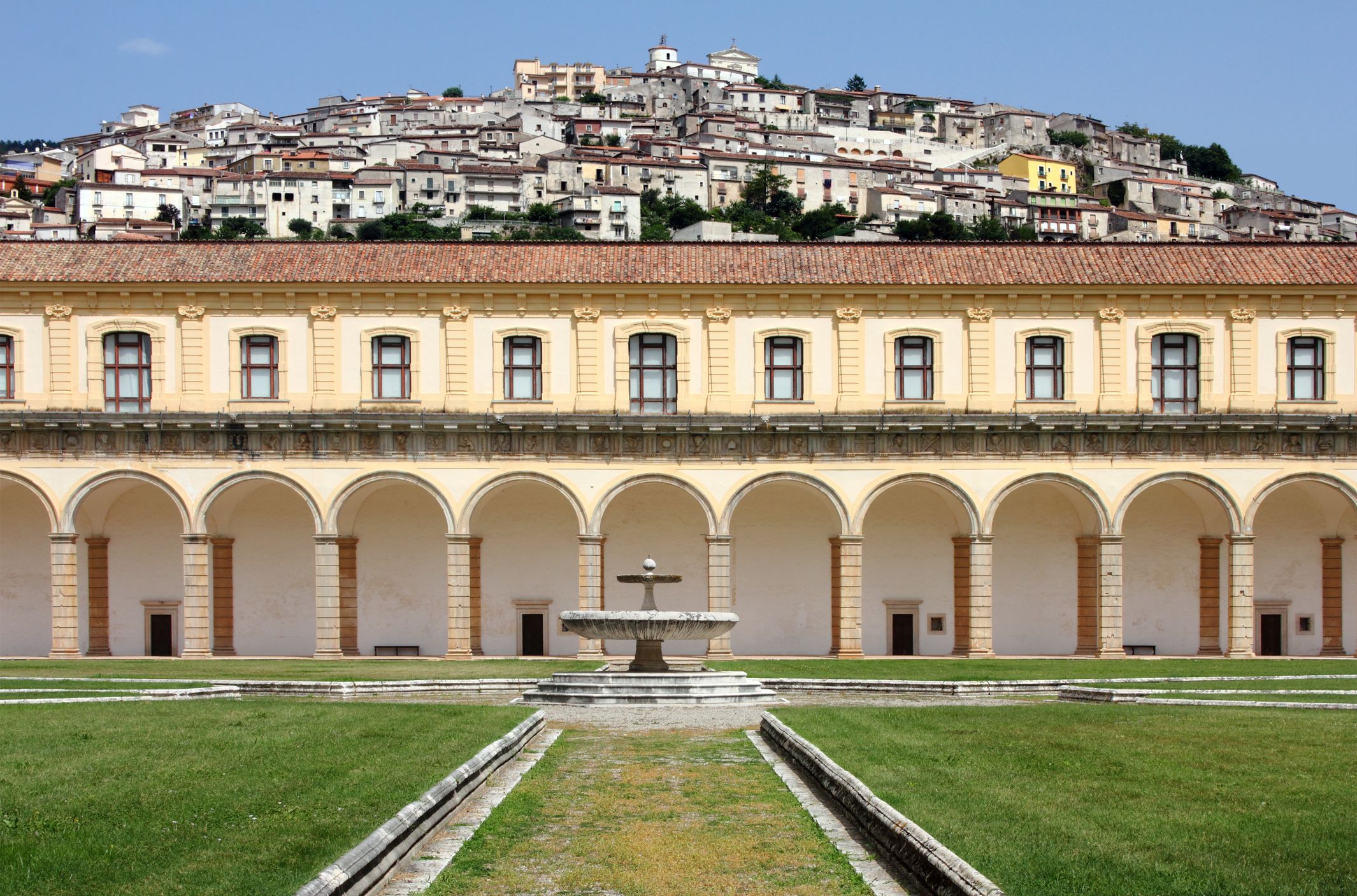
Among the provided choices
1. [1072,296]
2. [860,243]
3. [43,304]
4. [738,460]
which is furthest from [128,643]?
[1072,296]

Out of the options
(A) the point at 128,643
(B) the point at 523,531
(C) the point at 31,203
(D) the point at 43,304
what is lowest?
(A) the point at 128,643

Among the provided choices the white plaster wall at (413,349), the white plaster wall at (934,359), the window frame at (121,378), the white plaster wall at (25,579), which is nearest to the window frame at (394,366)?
the white plaster wall at (413,349)

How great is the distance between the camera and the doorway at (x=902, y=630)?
4584 centimetres

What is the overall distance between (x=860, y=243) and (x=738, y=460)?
7127 millimetres

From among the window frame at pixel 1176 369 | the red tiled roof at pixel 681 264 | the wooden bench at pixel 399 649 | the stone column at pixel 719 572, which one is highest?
the red tiled roof at pixel 681 264

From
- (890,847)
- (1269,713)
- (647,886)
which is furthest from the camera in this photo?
(1269,713)

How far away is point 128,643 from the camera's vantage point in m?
45.2

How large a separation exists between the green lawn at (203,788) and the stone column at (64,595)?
20318 mm

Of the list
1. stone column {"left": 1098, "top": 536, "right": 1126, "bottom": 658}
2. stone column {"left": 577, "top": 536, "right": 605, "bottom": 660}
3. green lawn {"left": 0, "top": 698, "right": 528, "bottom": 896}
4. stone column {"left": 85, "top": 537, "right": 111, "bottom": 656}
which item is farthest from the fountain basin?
stone column {"left": 85, "top": 537, "right": 111, "bottom": 656}

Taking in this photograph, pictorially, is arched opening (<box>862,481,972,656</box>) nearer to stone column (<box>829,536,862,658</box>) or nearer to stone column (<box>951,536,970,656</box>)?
stone column (<box>951,536,970,656</box>)

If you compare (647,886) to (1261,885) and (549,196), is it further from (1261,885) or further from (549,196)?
(549,196)

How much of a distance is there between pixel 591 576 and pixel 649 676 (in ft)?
47.9

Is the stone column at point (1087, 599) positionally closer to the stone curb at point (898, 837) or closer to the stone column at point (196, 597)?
the stone column at point (196, 597)

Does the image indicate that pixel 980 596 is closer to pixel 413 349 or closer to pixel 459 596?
pixel 459 596
